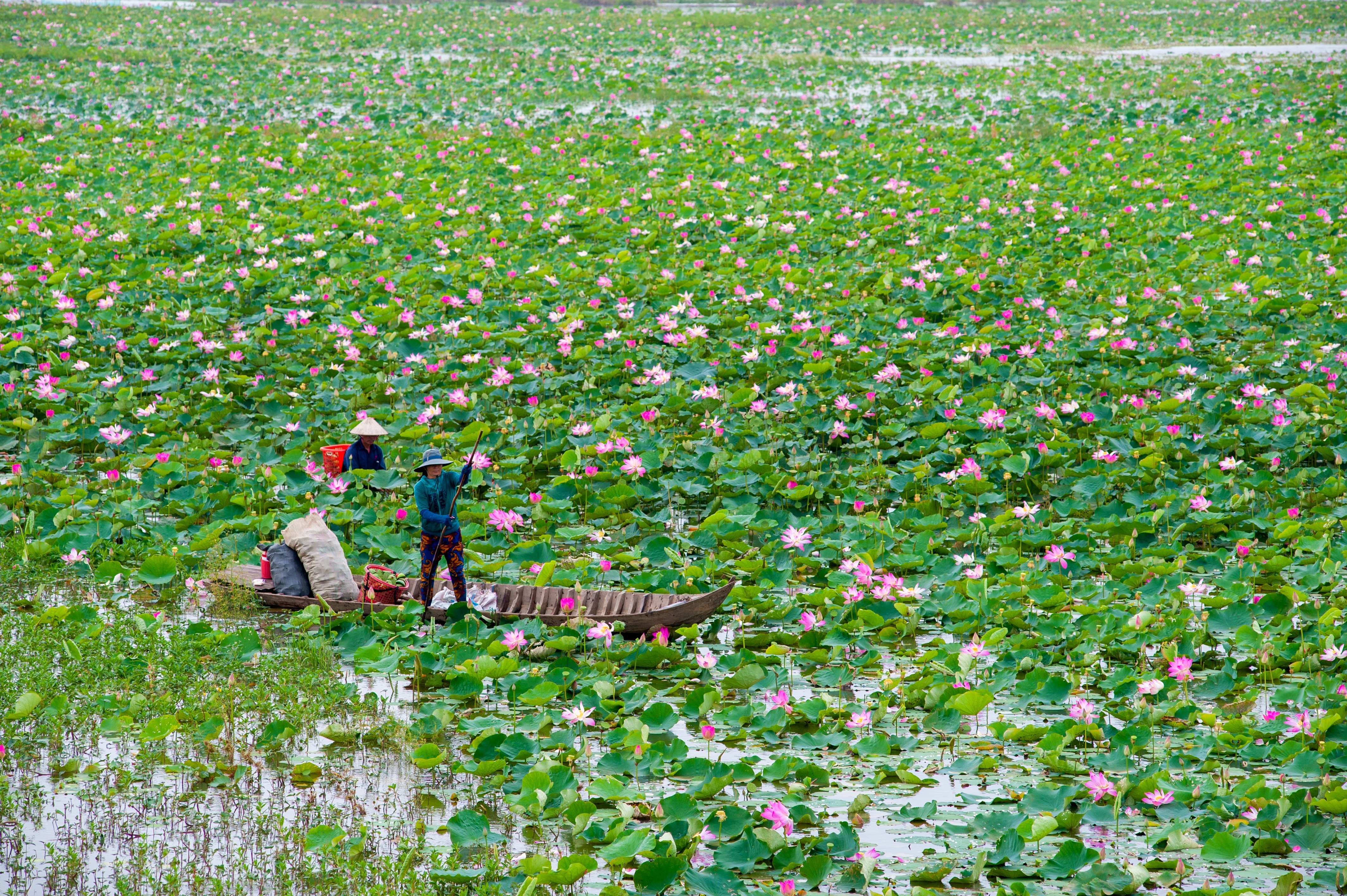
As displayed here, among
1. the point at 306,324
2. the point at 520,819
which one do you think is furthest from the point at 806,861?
the point at 306,324

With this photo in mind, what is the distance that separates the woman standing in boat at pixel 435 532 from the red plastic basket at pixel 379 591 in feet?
0.45

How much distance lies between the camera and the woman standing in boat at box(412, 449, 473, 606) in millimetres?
6730

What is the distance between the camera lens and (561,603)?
260 inches

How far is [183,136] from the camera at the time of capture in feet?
62.6

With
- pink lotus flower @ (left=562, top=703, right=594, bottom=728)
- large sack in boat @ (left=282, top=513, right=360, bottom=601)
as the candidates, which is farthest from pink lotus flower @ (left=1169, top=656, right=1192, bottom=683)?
large sack in boat @ (left=282, top=513, right=360, bottom=601)

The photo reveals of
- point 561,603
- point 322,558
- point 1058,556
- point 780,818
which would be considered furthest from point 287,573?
point 1058,556

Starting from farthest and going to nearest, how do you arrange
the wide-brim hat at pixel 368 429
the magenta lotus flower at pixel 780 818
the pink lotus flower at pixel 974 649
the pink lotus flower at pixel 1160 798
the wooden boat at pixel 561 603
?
the wide-brim hat at pixel 368 429
the wooden boat at pixel 561 603
the pink lotus flower at pixel 974 649
the pink lotus flower at pixel 1160 798
the magenta lotus flower at pixel 780 818

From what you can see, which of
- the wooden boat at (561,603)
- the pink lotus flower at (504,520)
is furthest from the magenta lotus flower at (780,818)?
the pink lotus flower at (504,520)

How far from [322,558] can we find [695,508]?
256 cm

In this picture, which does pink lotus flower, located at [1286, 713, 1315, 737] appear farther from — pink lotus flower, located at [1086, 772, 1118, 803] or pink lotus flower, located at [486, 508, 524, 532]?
pink lotus flower, located at [486, 508, 524, 532]

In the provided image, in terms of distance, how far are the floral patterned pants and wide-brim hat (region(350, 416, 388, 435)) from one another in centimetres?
158

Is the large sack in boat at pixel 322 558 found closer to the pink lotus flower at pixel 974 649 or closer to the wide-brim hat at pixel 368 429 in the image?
the wide-brim hat at pixel 368 429

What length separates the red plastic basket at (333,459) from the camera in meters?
8.18

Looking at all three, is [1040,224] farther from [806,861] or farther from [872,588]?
[806,861]
